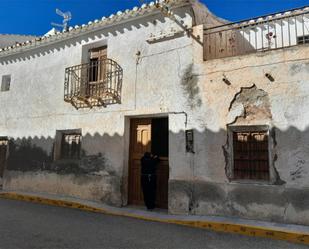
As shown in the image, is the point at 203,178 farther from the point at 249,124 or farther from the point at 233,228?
the point at 249,124

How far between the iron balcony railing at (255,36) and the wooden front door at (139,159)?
2660 mm

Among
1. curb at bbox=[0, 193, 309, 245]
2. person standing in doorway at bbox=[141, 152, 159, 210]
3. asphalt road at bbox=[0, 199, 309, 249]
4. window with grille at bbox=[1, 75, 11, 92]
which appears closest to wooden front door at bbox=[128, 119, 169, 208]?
person standing in doorway at bbox=[141, 152, 159, 210]

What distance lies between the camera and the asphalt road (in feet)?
17.5

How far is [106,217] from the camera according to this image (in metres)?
7.68

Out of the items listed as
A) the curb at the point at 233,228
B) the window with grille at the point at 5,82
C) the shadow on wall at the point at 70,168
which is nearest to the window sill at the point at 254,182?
the curb at the point at 233,228

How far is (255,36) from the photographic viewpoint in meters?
9.55

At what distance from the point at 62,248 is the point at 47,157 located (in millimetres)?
6212

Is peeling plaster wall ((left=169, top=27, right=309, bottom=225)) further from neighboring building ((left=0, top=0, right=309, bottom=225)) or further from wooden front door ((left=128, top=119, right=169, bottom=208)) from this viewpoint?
wooden front door ((left=128, top=119, right=169, bottom=208))

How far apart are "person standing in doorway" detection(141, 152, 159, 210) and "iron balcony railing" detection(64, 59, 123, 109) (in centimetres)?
207

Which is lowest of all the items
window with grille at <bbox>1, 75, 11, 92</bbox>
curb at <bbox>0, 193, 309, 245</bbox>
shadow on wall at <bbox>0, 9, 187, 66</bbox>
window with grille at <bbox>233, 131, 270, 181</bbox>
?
curb at <bbox>0, 193, 309, 245</bbox>

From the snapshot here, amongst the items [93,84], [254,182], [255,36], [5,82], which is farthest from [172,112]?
[5,82]

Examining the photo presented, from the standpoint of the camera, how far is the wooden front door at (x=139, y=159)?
28.2ft

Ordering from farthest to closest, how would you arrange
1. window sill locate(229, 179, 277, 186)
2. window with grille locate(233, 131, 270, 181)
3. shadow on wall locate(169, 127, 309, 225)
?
window with grille locate(233, 131, 270, 181)
window sill locate(229, 179, 277, 186)
shadow on wall locate(169, 127, 309, 225)

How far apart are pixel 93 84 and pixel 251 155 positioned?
18.1 ft
